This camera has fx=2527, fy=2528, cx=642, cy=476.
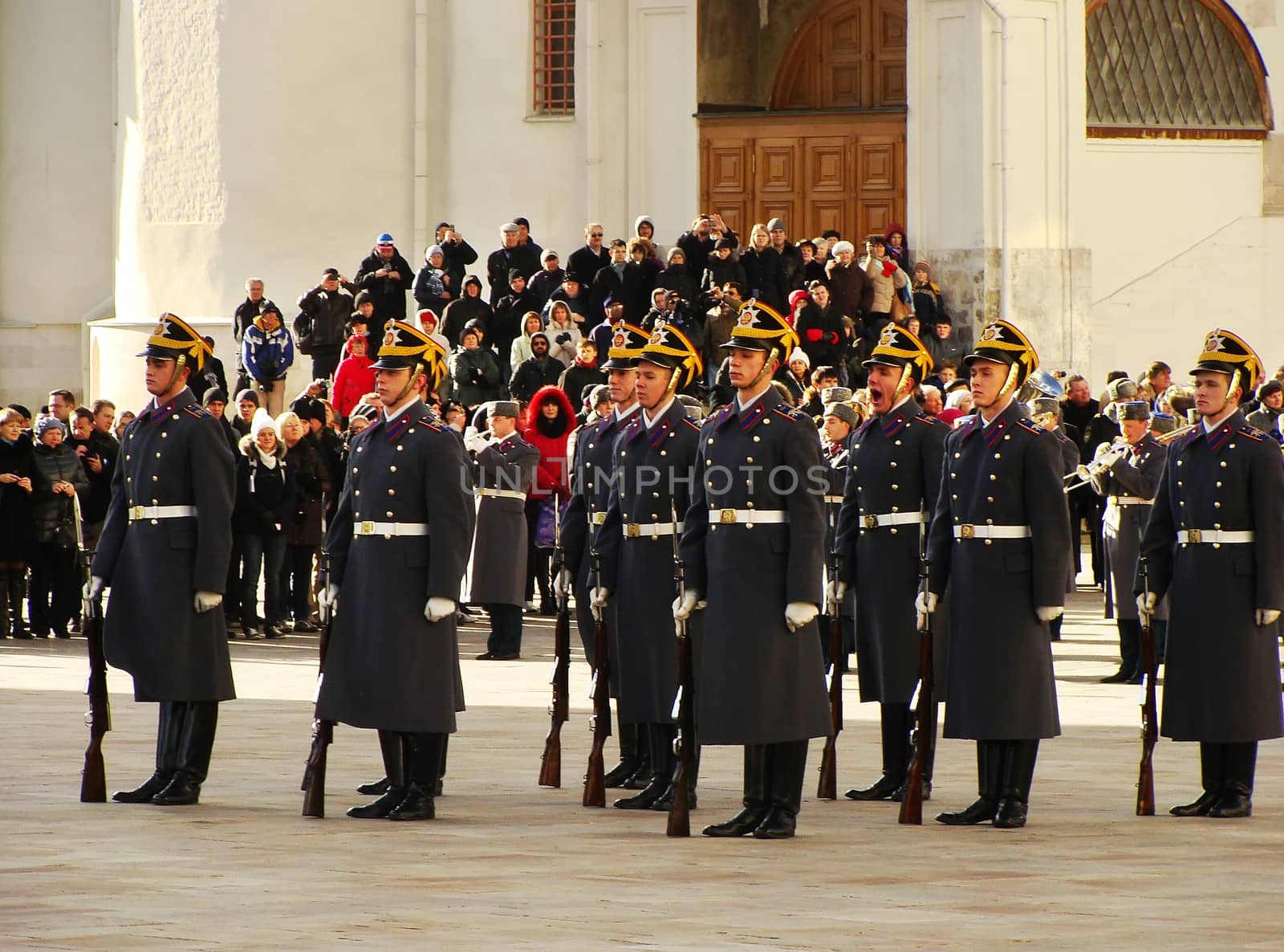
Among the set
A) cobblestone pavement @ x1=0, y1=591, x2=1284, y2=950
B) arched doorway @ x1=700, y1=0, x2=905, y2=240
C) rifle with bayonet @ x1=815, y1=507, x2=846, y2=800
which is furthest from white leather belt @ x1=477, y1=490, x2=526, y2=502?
arched doorway @ x1=700, y1=0, x2=905, y2=240

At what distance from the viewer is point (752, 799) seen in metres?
9.63

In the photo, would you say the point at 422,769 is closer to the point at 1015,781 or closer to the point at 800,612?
the point at 800,612

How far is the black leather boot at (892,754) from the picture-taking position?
35.3ft

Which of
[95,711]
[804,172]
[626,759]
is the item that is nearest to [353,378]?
[804,172]

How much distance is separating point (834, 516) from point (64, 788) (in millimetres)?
5466

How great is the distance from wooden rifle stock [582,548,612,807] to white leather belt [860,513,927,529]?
4.09ft

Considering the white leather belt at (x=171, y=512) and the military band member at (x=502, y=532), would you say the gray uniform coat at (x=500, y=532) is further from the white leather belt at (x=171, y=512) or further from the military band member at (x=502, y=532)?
the white leather belt at (x=171, y=512)

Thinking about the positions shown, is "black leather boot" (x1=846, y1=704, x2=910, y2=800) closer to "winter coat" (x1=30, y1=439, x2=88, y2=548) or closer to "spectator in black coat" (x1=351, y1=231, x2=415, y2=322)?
"winter coat" (x1=30, y1=439, x2=88, y2=548)

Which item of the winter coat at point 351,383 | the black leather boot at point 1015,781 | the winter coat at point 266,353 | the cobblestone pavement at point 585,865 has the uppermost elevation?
the winter coat at point 266,353

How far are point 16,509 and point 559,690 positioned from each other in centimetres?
762

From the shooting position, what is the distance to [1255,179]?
28641mm

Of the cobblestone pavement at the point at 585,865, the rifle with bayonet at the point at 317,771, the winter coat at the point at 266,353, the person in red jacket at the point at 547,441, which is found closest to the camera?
the cobblestone pavement at the point at 585,865

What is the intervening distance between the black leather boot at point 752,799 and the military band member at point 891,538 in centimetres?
122

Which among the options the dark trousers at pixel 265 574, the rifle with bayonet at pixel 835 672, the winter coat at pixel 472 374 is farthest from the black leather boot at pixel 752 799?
the winter coat at pixel 472 374
